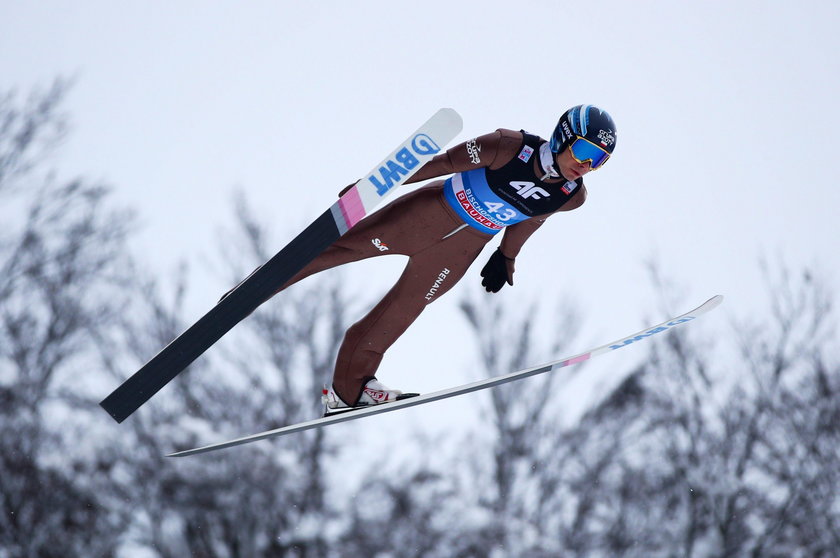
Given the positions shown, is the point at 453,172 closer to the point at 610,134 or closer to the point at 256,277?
the point at 610,134

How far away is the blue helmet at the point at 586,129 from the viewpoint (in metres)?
3.65

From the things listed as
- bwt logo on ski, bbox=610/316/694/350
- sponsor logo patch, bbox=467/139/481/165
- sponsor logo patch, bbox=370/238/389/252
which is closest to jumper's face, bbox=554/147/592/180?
sponsor logo patch, bbox=467/139/481/165

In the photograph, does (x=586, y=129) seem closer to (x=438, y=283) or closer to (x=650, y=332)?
(x=438, y=283)

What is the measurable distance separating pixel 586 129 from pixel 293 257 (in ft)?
4.16

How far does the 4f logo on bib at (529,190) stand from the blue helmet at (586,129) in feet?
0.58

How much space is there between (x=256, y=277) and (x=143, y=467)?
9541mm

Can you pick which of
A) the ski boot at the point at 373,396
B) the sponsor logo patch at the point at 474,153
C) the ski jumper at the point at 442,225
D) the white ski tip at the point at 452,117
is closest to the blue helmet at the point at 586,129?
the ski jumper at the point at 442,225

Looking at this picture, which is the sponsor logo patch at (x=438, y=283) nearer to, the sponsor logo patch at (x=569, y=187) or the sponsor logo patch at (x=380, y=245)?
the sponsor logo patch at (x=380, y=245)

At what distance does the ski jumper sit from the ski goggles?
0.16 metres

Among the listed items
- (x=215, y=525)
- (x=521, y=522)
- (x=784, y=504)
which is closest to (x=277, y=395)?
(x=215, y=525)

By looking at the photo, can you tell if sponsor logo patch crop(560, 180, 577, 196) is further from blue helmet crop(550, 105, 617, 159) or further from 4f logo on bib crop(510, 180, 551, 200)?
blue helmet crop(550, 105, 617, 159)

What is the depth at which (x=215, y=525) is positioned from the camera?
12086 mm

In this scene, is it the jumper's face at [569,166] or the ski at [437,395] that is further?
the ski at [437,395]

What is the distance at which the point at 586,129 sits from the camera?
3.65 meters
